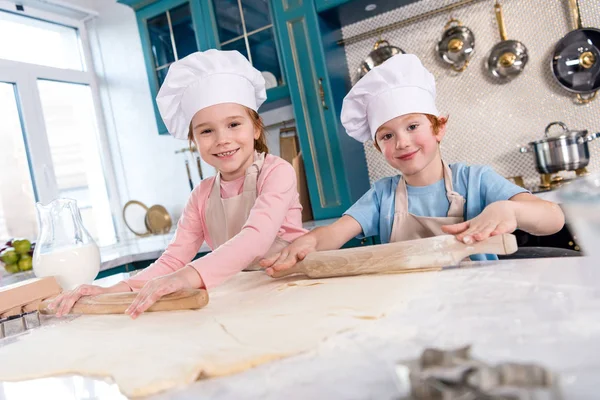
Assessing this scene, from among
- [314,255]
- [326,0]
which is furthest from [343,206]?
[314,255]

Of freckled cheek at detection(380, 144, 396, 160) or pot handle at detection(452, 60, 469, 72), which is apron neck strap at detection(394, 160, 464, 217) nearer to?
freckled cheek at detection(380, 144, 396, 160)

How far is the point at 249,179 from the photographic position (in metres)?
1.12

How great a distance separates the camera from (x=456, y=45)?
6.42 feet

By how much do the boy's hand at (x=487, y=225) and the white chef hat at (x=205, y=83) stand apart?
1.93ft

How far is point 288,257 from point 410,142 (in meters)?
0.41

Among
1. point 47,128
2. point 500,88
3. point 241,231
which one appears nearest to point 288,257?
point 241,231

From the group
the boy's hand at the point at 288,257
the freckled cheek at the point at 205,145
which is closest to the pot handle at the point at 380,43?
the freckled cheek at the point at 205,145

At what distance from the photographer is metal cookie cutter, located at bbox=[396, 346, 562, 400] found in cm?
25

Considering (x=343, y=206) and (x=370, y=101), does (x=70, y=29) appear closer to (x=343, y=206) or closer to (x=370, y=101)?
(x=343, y=206)

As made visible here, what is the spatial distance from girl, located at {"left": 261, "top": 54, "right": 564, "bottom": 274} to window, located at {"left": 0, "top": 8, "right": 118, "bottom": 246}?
2.17 meters

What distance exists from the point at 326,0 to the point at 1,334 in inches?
66.9

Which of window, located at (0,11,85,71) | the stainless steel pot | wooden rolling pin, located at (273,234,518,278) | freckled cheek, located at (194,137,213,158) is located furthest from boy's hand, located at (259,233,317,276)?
window, located at (0,11,85,71)

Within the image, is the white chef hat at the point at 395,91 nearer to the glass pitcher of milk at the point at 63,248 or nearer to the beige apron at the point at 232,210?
the beige apron at the point at 232,210

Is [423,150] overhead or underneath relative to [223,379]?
overhead
